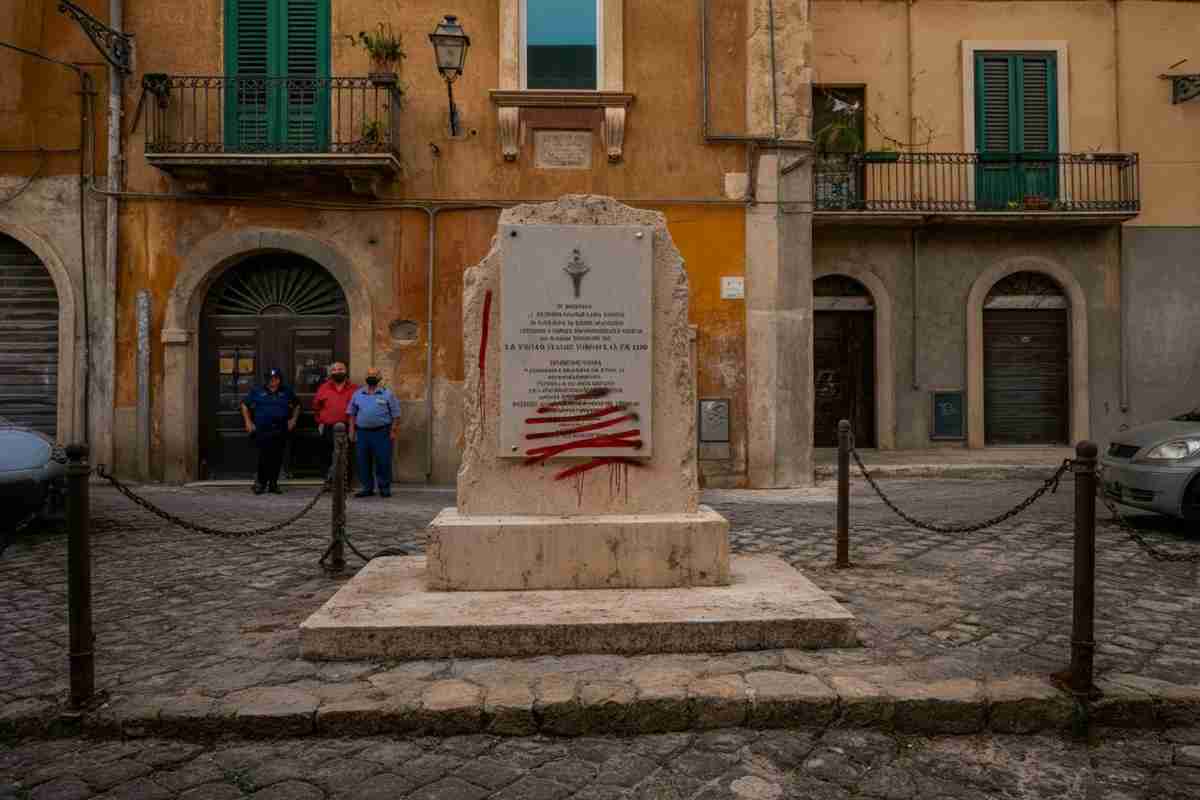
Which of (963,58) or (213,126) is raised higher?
(963,58)

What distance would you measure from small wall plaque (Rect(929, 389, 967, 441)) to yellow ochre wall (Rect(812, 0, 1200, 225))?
171 inches

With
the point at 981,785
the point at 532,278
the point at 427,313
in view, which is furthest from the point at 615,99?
the point at 981,785

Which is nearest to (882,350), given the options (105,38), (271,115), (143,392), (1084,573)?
(271,115)

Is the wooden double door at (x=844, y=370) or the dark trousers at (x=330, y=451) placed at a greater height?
the wooden double door at (x=844, y=370)

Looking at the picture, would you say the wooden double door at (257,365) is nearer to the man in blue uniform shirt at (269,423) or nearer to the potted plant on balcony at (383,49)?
the man in blue uniform shirt at (269,423)

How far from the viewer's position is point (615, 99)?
449 inches

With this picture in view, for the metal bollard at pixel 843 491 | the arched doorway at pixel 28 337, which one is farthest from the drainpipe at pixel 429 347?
the metal bollard at pixel 843 491

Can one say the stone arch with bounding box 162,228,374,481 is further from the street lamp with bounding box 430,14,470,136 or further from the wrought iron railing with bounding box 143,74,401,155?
the street lamp with bounding box 430,14,470,136

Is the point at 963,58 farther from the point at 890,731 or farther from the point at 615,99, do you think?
the point at 890,731

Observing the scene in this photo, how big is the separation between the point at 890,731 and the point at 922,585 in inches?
90.9

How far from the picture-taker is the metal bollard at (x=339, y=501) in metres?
5.85

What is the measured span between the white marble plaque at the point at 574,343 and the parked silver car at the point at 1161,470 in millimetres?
4974

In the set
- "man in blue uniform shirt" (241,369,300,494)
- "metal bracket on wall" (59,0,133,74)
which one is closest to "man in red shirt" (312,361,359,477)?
"man in blue uniform shirt" (241,369,300,494)

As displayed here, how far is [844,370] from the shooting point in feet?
51.6
